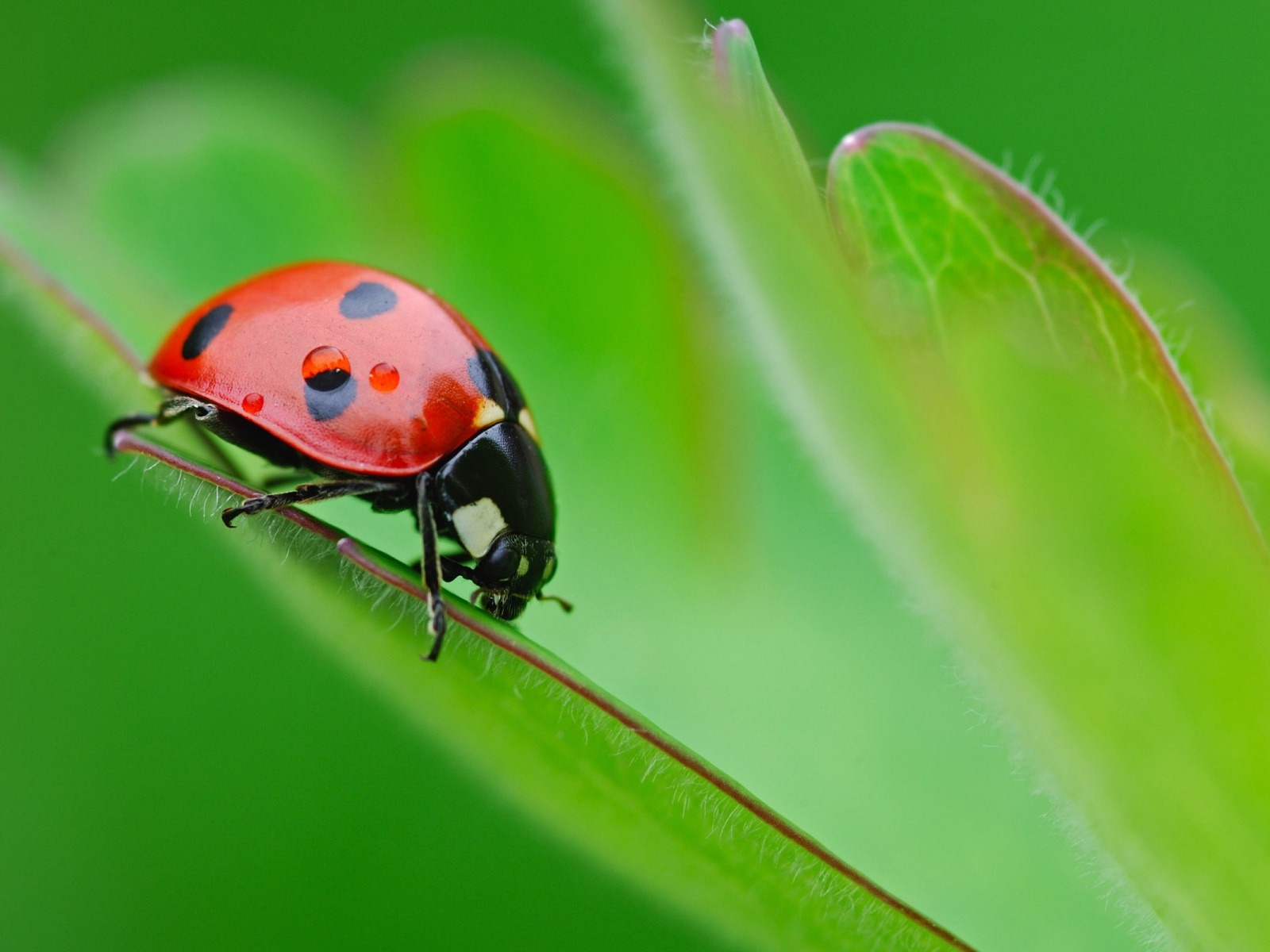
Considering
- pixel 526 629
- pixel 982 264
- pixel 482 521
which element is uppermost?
pixel 982 264

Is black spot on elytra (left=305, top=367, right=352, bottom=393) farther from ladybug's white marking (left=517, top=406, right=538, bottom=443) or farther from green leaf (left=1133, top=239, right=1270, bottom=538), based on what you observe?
green leaf (left=1133, top=239, right=1270, bottom=538)

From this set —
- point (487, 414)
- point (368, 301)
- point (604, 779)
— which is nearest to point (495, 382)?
point (487, 414)

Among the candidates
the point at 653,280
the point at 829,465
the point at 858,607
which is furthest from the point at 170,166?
the point at 829,465

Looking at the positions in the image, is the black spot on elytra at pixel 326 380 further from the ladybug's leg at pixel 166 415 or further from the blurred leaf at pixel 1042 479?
the blurred leaf at pixel 1042 479

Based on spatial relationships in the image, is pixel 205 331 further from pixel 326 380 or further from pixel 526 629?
pixel 526 629

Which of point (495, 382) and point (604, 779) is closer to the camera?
point (604, 779)

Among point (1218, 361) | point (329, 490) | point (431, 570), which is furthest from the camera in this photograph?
point (1218, 361)

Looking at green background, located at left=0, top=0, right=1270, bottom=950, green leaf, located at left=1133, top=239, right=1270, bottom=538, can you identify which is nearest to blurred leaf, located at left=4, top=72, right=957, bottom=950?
green background, located at left=0, top=0, right=1270, bottom=950
